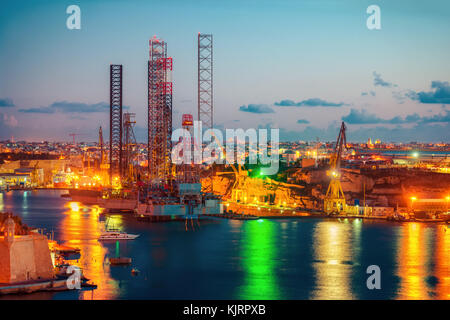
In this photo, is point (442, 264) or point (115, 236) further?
point (115, 236)

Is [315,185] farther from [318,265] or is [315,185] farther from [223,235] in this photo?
[318,265]

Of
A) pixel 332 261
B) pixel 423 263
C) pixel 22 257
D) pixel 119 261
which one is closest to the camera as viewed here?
pixel 22 257

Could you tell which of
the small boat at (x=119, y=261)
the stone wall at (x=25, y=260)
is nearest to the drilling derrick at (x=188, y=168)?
the small boat at (x=119, y=261)

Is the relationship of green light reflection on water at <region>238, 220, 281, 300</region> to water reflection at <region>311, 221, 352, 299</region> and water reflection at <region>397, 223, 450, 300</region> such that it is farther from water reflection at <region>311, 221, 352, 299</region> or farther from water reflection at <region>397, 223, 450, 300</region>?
water reflection at <region>397, 223, 450, 300</region>

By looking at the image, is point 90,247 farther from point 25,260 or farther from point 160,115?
point 160,115

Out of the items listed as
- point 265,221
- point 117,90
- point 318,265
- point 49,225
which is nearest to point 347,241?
point 318,265

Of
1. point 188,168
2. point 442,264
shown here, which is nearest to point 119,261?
point 442,264

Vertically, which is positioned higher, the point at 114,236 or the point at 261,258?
the point at 114,236
